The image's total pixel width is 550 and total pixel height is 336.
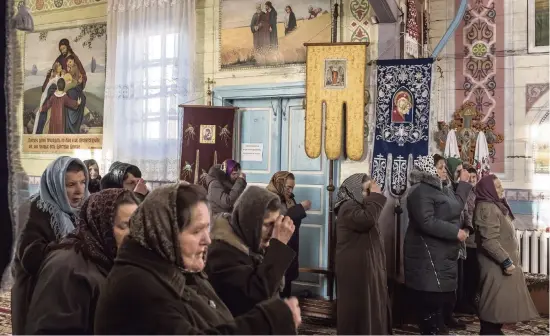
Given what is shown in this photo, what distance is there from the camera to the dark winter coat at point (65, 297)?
6.93 feet

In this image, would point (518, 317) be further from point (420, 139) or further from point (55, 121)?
point (55, 121)

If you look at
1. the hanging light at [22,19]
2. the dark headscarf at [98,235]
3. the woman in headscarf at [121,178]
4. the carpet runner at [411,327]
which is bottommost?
the carpet runner at [411,327]

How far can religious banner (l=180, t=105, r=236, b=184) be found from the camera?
24.0 feet

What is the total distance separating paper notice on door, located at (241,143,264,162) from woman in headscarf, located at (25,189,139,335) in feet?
16.7

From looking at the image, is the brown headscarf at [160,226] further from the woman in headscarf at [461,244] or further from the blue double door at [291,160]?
the blue double door at [291,160]

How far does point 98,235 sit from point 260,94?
203 inches

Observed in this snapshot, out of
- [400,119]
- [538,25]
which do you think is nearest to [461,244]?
[400,119]

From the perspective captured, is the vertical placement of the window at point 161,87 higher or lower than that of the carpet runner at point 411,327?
higher

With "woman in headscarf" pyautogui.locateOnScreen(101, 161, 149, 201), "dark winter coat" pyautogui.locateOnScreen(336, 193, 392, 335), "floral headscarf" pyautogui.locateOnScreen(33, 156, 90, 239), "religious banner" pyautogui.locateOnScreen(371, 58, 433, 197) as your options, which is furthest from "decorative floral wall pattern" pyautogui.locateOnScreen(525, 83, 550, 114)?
"floral headscarf" pyautogui.locateOnScreen(33, 156, 90, 239)

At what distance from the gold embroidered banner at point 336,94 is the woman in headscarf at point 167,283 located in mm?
4729

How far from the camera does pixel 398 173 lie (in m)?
6.16

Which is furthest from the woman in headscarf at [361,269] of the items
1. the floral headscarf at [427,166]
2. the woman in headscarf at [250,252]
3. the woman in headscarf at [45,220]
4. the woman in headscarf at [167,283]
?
the woman in headscarf at [167,283]

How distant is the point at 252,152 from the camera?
7.56 meters

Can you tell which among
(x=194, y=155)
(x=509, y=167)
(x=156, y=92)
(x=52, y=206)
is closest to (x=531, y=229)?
(x=509, y=167)
